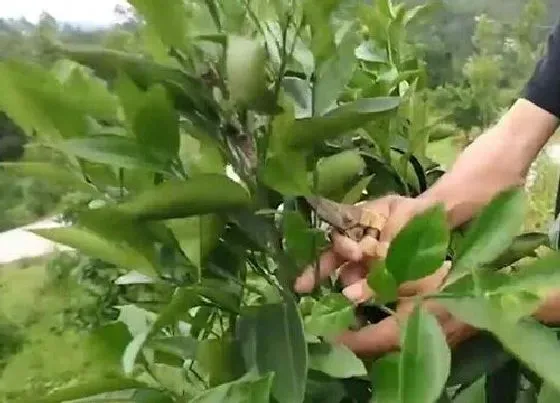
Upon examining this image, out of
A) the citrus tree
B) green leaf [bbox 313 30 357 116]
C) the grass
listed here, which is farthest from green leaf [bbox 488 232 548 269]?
the grass

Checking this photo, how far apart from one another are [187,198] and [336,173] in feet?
0.34

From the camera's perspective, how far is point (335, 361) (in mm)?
410

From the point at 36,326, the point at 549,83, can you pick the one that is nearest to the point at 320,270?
the point at 549,83

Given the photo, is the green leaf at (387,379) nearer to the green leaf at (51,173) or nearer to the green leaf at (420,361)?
the green leaf at (420,361)

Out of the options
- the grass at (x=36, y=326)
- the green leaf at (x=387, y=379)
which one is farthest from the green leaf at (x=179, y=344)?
the grass at (x=36, y=326)

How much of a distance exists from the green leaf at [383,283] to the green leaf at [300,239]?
0.04 m

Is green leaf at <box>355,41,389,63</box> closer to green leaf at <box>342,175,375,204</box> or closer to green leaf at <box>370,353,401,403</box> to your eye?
green leaf at <box>342,175,375,204</box>

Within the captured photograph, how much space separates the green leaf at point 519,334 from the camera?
0.36 meters

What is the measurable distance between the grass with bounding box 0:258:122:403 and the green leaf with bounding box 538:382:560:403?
716 mm

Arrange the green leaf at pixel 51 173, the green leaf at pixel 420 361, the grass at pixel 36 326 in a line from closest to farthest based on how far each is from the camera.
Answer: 1. the green leaf at pixel 420 361
2. the green leaf at pixel 51 173
3. the grass at pixel 36 326

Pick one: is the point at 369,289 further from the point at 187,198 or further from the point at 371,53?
the point at 371,53

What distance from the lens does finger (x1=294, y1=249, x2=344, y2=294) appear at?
0.43 metres

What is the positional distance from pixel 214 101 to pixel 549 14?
777mm

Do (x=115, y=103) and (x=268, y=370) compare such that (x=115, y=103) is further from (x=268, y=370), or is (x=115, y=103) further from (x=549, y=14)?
(x=549, y=14)
